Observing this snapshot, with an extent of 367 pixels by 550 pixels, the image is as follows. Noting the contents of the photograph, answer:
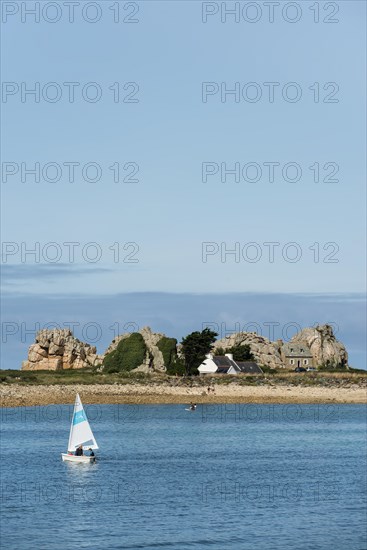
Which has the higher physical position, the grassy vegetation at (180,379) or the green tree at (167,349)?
the green tree at (167,349)

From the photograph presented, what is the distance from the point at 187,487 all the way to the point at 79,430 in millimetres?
13695

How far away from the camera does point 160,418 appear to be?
107312 millimetres

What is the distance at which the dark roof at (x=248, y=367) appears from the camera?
541 ft

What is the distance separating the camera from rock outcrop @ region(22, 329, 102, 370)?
191000 mm

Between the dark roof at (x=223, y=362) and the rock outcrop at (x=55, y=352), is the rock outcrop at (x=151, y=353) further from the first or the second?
the rock outcrop at (x=55, y=352)

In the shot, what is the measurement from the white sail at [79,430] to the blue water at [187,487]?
1851mm

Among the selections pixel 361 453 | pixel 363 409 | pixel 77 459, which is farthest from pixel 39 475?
pixel 363 409

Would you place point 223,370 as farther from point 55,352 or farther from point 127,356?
point 55,352

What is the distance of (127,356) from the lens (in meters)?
161

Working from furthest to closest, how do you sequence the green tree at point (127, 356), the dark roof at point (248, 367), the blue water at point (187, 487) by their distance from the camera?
the dark roof at point (248, 367)
the green tree at point (127, 356)
the blue water at point (187, 487)

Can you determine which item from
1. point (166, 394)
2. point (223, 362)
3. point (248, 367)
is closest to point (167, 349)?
point (223, 362)

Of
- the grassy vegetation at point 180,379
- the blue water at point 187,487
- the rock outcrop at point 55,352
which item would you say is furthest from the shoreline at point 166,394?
the rock outcrop at point 55,352

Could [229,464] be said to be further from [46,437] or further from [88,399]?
[88,399]

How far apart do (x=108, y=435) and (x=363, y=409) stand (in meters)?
49.2
